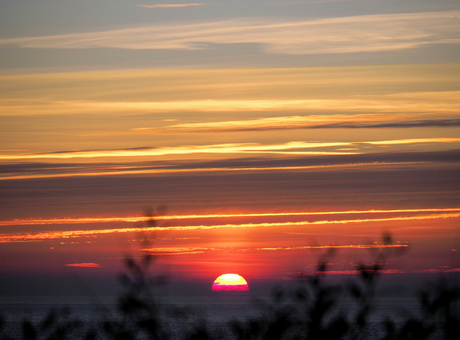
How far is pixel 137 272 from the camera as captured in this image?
7.14 m

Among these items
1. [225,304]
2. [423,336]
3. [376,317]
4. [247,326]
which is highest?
[225,304]

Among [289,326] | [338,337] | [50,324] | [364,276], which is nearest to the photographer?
[364,276]

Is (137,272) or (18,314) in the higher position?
(18,314)

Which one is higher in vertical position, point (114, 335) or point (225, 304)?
point (225, 304)

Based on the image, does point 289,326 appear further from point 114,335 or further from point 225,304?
point 225,304

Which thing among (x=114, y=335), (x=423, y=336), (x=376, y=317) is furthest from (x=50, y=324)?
(x=376, y=317)

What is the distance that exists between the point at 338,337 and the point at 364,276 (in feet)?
3.66

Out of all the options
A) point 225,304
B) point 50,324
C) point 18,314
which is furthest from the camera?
point 225,304

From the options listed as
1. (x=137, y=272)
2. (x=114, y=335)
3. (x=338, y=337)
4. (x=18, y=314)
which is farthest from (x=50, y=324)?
(x=18, y=314)

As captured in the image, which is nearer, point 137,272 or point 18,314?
point 137,272

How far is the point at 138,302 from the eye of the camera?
7562mm

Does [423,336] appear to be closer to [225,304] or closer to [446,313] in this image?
[446,313]

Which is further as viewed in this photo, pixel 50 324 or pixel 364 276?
pixel 50 324

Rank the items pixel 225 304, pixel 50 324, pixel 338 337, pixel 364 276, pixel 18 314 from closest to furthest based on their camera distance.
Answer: pixel 364 276 < pixel 338 337 < pixel 50 324 < pixel 18 314 < pixel 225 304
